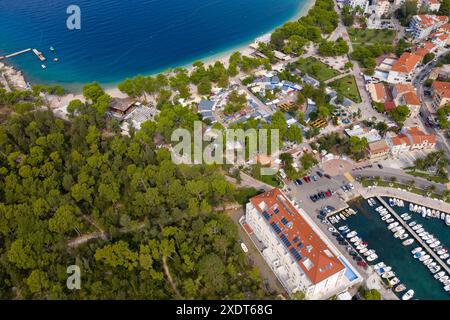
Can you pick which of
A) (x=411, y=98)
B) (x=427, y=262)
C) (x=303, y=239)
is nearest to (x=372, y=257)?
(x=427, y=262)

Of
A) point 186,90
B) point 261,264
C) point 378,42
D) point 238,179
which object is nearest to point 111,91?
point 186,90

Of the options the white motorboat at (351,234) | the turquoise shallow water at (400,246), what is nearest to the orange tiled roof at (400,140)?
the turquoise shallow water at (400,246)

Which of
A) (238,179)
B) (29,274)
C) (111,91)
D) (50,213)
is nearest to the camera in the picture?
(29,274)

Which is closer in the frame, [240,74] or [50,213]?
[50,213]

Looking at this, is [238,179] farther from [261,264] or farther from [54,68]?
[54,68]

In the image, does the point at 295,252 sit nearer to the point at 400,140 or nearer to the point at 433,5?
the point at 400,140

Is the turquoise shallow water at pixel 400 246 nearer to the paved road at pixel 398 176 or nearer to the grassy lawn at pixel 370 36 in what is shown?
the paved road at pixel 398 176
